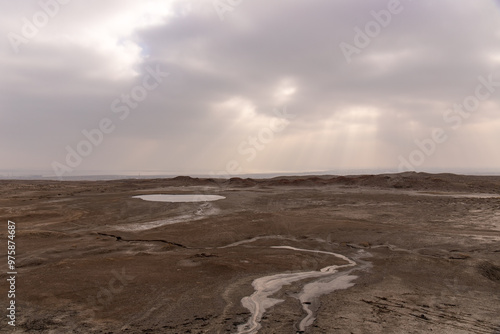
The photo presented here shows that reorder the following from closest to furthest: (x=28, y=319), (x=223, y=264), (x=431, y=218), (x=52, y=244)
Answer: (x=28, y=319), (x=223, y=264), (x=52, y=244), (x=431, y=218)

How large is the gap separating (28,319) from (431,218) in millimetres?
20862

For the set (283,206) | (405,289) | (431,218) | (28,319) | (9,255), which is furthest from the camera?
(283,206)

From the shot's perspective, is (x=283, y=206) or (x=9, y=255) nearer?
(x=9, y=255)

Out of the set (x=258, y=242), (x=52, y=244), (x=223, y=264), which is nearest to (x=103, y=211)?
(x=52, y=244)

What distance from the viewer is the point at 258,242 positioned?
48.4ft

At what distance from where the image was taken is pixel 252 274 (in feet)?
31.2

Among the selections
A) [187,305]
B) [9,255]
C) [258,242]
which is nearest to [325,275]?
[187,305]

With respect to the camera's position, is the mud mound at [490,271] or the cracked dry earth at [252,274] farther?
the mud mound at [490,271]

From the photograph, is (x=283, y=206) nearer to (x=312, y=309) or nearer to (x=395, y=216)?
A: (x=395, y=216)

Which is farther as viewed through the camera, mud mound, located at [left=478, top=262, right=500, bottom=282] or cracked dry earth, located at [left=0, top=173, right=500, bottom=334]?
mud mound, located at [left=478, top=262, right=500, bottom=282]

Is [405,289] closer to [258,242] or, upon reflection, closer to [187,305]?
[187,305]

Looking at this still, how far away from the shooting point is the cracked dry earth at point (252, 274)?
6.21m

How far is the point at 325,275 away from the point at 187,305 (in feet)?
14.4

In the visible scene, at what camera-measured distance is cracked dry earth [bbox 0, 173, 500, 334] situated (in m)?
6.21
